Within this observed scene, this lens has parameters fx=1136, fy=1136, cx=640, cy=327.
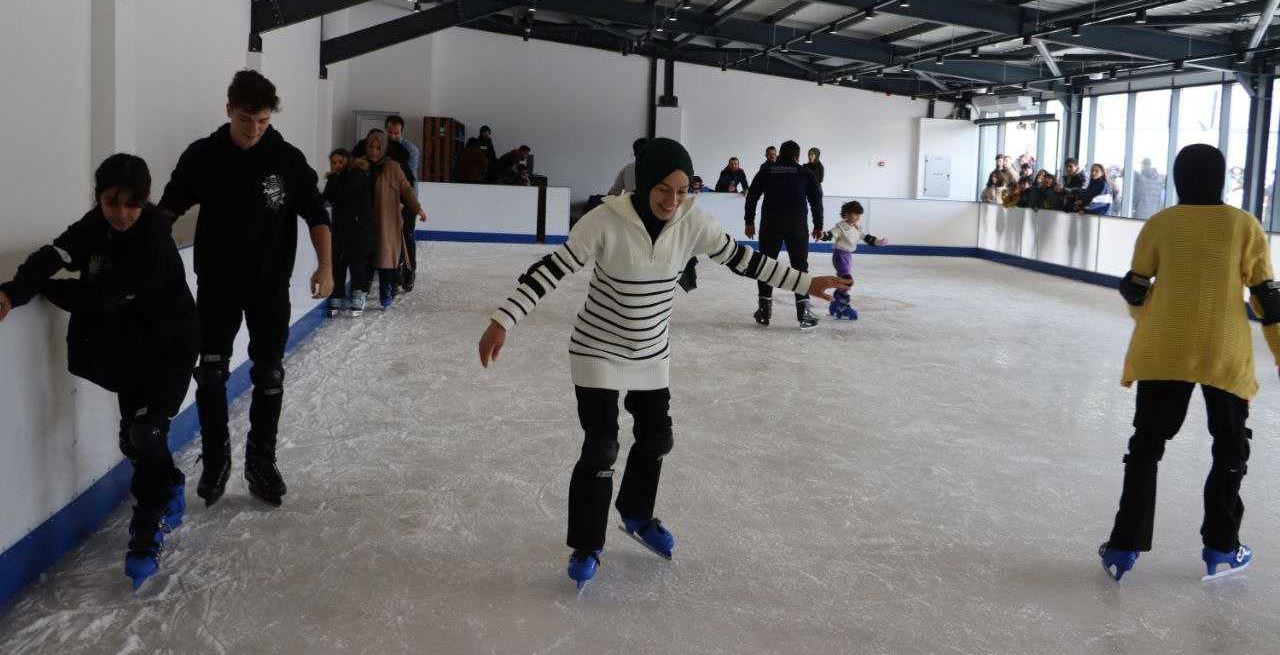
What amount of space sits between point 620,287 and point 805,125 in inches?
753

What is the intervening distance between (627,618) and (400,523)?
964mm

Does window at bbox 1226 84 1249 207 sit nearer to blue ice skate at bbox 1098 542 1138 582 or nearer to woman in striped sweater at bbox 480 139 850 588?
blue ice skate at bbox 1098 542 1138 582

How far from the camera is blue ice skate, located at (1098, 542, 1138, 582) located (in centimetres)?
303

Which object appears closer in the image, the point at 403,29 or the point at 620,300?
the point at 620,300

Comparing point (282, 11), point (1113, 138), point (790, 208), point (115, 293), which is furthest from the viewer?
point (1113, 138)

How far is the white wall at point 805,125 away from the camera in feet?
67.6

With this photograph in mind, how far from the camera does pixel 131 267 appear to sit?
265cm

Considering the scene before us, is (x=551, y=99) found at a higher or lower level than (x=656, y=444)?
higher

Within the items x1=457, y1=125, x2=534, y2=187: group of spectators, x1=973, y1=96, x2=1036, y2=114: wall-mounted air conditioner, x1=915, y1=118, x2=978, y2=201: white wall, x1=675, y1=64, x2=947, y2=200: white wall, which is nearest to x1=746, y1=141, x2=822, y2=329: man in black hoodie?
x1=457, y1=125, x2=534, y2=187: group of spectators

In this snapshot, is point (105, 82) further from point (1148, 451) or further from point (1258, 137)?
point (1258, 137)

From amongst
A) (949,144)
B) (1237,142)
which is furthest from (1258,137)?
(949,144)

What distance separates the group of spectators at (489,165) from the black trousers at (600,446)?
1358 centimetres

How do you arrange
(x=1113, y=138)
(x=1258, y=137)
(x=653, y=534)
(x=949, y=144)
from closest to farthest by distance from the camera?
(x=653, y=534)
(x=1258, y=137)
(x=1113, y=138)
(x=949, y=144)

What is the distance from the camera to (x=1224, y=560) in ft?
10.1
